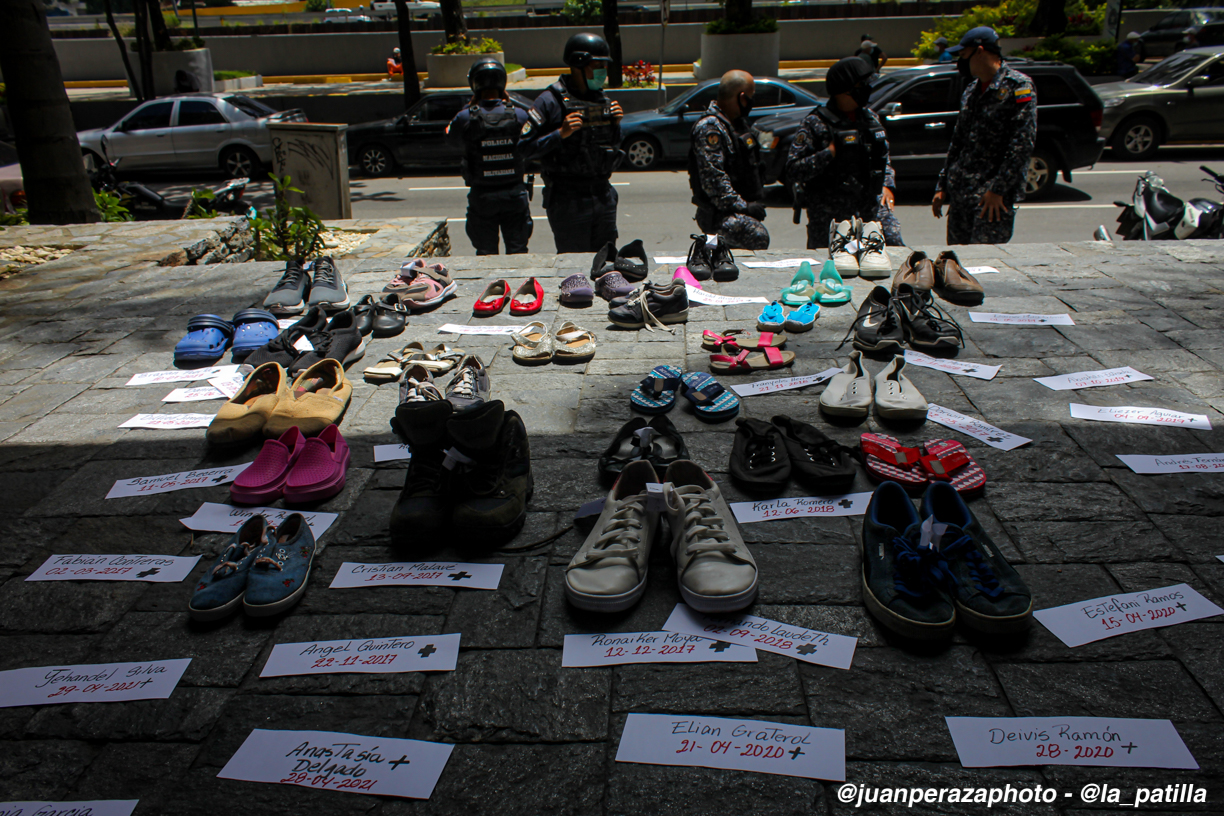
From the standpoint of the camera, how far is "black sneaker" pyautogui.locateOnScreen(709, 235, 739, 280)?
4.91m

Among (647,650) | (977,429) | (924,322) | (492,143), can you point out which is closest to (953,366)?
(924,322)

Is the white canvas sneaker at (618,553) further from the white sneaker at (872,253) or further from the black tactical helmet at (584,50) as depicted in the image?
the black tactical helmet at (584,50)

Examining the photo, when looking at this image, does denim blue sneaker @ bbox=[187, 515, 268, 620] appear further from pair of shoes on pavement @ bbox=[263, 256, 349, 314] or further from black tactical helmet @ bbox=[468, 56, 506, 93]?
black tactical helmet @ bbox=[468, 56, 506, 93]

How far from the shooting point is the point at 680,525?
2.12 m

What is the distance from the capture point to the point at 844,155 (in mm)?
5047

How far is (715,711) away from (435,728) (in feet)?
2.21

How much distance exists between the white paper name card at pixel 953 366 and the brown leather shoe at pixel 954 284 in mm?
889

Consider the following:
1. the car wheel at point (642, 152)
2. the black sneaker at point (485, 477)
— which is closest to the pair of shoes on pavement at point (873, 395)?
the black sneaker at point (485, 477)

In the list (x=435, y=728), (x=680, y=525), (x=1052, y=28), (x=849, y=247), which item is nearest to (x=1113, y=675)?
(x=680, y=525)

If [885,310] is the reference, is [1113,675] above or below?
below

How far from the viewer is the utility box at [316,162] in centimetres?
771

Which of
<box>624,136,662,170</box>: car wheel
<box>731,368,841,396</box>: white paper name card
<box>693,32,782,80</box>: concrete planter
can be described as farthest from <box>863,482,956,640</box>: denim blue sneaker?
<box>693,32,782,80</box>: concrete planter

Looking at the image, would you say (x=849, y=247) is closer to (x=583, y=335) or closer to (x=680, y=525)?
(x=583, y=335)

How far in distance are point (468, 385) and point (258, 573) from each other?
4.30 ft
